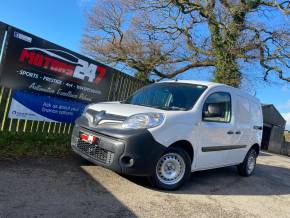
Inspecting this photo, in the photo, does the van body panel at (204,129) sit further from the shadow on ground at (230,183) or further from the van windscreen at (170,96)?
the shadow on ground at (230,183)

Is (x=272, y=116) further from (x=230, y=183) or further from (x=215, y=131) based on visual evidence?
(x=215, y=131)

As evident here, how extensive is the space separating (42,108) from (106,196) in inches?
149

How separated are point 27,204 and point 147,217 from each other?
1458 mm

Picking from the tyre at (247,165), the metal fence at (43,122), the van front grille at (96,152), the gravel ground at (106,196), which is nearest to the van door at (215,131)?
the gravel ground at (106,196)

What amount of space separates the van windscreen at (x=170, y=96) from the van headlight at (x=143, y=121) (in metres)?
0.54

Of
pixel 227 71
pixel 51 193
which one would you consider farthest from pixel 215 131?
pixel 227 71

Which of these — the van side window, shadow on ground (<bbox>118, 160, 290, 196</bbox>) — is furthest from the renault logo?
the van side window

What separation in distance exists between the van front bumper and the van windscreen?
2.91 ft

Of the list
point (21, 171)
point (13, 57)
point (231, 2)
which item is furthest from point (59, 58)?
point (231, 2)

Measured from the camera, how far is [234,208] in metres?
5.36

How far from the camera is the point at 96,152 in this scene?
552cm

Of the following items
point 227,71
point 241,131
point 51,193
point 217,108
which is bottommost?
point 51,193

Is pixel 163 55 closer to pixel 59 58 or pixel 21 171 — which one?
pixel 59 58

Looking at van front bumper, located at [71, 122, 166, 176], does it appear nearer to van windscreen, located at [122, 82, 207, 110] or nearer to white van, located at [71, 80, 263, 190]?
white van, located at [71, 80, 263, 190]
